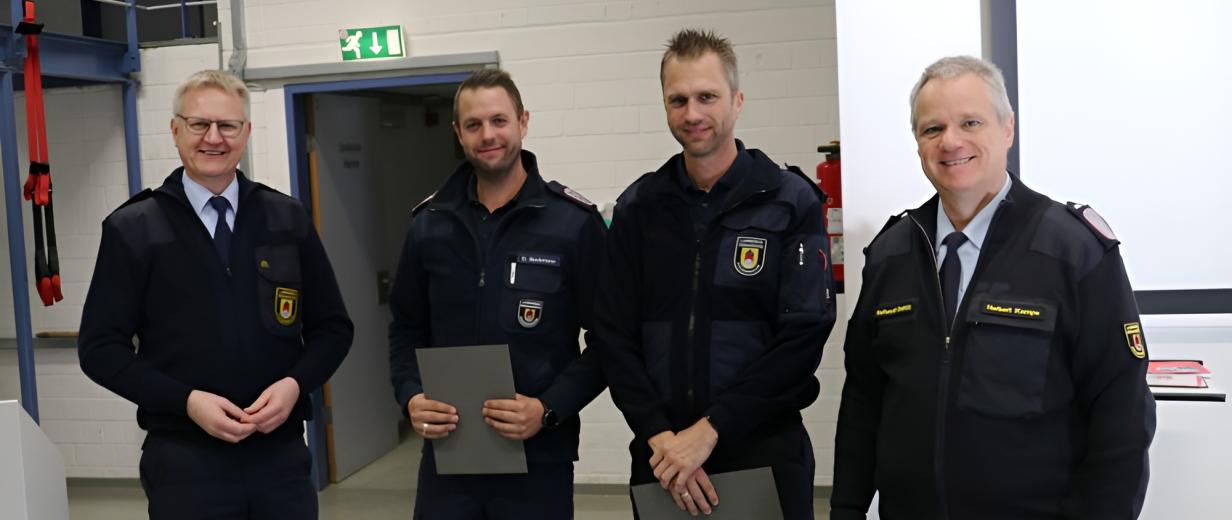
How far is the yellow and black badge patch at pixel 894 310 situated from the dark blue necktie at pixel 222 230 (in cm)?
153

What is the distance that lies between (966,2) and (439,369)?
5.19 ft

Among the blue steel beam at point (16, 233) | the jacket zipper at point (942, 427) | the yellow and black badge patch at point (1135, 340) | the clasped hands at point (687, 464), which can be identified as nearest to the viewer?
the yellow and black badge patch at point (1135, 340)

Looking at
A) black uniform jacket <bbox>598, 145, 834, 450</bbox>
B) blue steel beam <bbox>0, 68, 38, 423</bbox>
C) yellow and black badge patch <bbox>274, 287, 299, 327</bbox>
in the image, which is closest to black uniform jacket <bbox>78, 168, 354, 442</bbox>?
yellow and black badge patch <bbox>274, 287, 299, 327</bbox>

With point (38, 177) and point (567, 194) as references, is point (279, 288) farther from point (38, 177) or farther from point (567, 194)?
point (38, 177)

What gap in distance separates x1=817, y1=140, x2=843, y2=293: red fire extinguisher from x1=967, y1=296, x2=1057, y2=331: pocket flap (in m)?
0.71

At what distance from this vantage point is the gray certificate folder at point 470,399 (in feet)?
7.63

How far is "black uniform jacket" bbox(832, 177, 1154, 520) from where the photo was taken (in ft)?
5.57

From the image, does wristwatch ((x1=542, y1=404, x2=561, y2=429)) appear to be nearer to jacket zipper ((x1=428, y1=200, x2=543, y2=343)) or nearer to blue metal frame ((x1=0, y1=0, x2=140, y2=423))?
jacket zipper ((x1=428, y1=200, x2=543, y2=343))

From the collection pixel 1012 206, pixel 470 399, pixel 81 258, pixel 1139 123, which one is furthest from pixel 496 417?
pixel 81 258

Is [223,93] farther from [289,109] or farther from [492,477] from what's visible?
[289,109]

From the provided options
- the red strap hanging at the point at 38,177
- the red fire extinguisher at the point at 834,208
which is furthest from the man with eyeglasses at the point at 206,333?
the red strap hanging at the point at 38,177

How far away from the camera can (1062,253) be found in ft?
5.77

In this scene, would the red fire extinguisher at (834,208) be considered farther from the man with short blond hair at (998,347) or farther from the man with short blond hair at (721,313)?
the man with short blond hair at (998,347)

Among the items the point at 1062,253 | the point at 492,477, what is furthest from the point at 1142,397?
the point at 492,477
